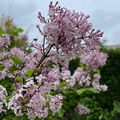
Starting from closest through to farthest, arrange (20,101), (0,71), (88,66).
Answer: (20,101) < (0,71) < (88,66)

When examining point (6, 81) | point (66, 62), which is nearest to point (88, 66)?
point (6, 81)

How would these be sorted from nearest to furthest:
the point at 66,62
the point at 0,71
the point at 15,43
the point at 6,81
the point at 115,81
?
the point at 66,62 < the point at 0,71 < the point at 6,81 < the point at 15,43 < the point at 115,81

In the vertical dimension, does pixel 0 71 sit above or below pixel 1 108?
above

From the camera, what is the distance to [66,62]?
2.66 metres

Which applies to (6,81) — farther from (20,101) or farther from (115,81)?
(115,81)

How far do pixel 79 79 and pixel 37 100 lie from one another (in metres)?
3.90

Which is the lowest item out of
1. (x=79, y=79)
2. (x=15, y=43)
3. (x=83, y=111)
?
(x=83, y=111)

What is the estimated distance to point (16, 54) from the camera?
135 inches

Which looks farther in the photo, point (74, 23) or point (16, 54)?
point (16, 54)

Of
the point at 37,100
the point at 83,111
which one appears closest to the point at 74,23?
the point at 37,100

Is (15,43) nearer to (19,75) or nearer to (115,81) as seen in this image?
(19,75)

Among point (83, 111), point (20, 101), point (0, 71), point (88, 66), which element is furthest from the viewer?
point (83, 111)

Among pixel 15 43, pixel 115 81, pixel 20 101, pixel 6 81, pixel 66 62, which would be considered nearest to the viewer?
pixel 20 101

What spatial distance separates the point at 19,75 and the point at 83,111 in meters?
3.65
